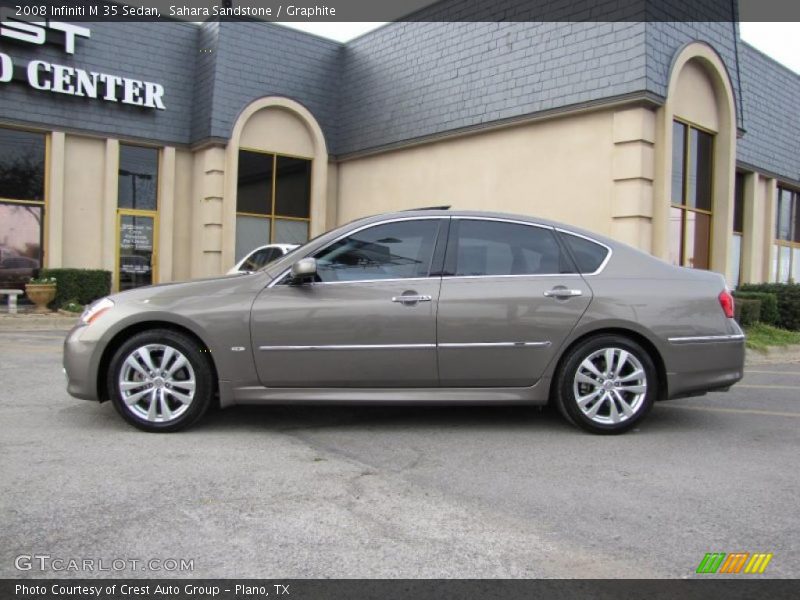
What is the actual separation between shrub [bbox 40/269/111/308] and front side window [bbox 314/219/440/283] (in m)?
11.3

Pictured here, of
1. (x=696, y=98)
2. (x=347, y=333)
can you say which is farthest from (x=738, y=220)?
(x=347, y=333)

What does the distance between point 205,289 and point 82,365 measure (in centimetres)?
104

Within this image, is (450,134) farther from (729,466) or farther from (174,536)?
(174,536)

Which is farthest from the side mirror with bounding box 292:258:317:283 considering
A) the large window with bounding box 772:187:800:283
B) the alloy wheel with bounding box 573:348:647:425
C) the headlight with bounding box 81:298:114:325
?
the large window with bounding box 772:187:800:283

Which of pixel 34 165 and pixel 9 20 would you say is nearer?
pixel 9 20

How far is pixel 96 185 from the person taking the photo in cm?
1605

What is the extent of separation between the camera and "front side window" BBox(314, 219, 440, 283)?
5.26 m

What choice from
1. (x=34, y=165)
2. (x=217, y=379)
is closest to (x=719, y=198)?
(x=217, y=379)

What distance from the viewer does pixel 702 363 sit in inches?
208

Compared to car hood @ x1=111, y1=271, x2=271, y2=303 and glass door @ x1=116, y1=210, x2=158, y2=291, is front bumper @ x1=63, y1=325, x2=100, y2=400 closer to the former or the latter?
car hood @ x1=111, y1=271, x2=271, y2=303

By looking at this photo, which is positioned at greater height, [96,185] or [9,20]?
[9,20]

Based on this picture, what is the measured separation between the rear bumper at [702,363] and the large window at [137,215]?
14019 mm

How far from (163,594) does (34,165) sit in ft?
49.2

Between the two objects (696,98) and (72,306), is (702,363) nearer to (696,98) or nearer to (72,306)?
(696,98)
